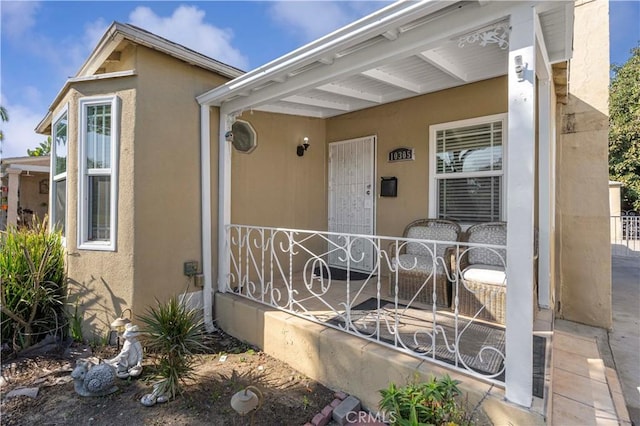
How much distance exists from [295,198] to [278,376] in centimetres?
309

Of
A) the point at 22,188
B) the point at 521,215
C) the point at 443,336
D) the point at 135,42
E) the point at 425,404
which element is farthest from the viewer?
the point at 22,188

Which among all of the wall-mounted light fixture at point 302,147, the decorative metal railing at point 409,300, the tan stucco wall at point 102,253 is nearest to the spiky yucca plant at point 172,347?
the decorative metal railing at point 409,300

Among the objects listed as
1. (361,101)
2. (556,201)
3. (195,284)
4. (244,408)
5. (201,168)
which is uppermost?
(361,101)

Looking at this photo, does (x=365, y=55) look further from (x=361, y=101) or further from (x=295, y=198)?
(x=295, y=198)

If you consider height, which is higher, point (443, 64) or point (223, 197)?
point (443, 64)

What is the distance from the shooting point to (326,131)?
6109 millimetres

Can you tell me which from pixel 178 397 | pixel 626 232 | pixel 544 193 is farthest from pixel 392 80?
pixel 626 232

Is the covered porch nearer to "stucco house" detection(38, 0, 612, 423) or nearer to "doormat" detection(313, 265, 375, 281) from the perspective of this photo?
"stucco house" detection(38, 0, 612, 423)

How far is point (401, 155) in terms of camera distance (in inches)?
199

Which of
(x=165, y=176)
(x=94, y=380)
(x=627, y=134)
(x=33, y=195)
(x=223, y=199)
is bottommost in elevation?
(x=94, y=380)

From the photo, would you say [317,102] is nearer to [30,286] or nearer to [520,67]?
[520,67]

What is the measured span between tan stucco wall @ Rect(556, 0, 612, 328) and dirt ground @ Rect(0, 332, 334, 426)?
412 centimetres

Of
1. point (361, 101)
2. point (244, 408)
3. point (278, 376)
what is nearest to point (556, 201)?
point (361, 101)

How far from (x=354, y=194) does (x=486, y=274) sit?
283 cm
